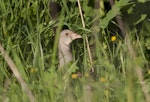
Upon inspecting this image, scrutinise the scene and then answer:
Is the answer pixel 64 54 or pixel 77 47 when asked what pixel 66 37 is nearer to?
pixel 77 47

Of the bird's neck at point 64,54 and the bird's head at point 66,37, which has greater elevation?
the bird's head at point 66,37

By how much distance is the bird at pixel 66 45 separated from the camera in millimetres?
4340

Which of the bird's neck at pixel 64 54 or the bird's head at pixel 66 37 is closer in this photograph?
the bird's neck at pixel 64 54

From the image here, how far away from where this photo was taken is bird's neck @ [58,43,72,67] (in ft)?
13.8

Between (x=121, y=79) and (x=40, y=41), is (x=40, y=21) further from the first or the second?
(x=121, y=79)

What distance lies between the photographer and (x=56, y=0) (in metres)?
4.54

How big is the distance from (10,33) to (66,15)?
53cm

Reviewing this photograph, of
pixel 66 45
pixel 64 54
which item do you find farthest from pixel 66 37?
pixel 64 54

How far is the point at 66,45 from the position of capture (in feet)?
15.8

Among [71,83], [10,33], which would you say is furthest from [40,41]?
[71,83]

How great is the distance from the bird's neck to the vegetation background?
0.07 meters

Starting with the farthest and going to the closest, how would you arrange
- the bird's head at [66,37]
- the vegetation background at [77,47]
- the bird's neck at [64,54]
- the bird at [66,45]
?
the bird's head at [66,37] → the bird at [66,45] → the bird's neck at [64,54] → the vegetation background at [77,47]

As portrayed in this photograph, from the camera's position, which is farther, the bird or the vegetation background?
the bird

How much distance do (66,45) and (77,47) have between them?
0.33ft
